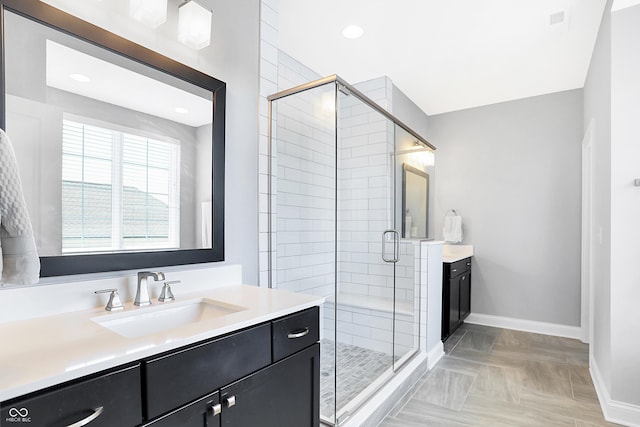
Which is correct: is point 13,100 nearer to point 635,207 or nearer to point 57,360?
point 57,360

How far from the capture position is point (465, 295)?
407 cm

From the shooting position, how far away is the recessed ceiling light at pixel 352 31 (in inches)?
103

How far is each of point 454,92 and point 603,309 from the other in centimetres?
255

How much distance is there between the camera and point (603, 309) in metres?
2.48

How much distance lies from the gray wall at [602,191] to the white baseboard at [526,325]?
92 centimetres

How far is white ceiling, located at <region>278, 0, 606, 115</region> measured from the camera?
93.9 inches

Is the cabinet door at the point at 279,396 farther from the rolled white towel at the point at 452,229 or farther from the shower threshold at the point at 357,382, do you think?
the rolled white towel at the point at 452,229

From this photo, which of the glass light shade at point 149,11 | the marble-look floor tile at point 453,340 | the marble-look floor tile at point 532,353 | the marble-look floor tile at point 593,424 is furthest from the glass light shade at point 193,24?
the marble-look floor tile at point 532,353

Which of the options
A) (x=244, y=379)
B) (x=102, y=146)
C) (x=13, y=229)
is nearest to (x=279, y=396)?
(x=244, y=379)

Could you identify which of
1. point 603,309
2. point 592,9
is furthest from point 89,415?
point 592,9

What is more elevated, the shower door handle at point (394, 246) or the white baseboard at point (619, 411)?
the shower door handle at point (394, 246)

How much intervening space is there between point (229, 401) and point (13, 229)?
2.52 feet

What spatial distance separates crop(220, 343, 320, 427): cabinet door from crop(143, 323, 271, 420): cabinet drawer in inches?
1.9

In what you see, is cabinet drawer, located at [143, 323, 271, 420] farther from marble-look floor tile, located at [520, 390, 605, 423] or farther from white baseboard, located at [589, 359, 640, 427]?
white baseboard, located at [589, 359, 640, 427]
